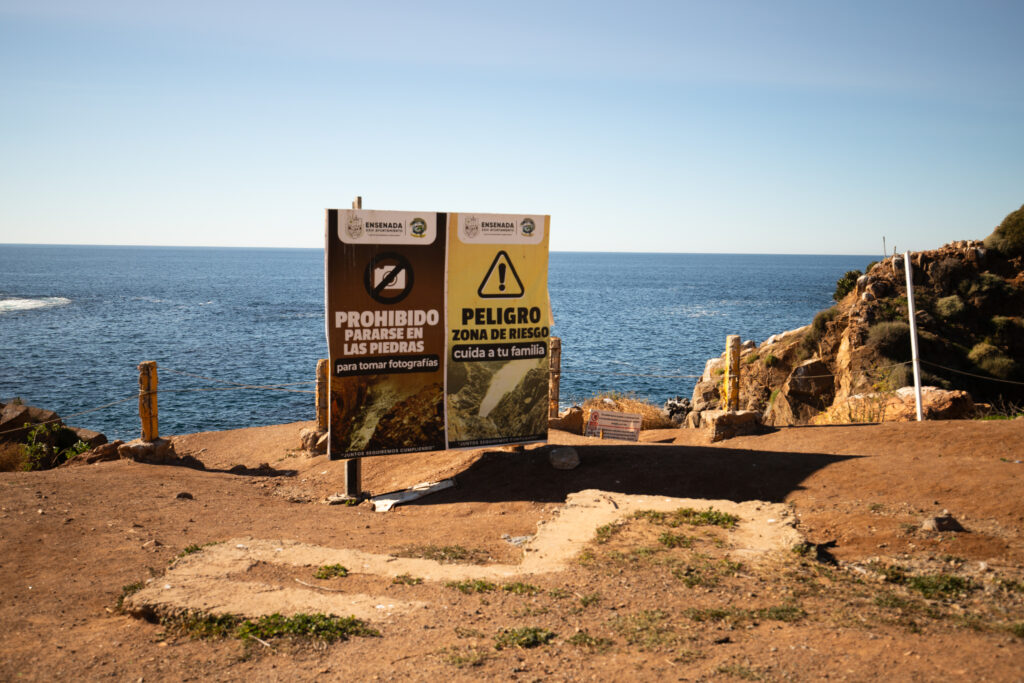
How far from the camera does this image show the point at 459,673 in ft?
20.0

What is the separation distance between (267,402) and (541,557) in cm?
2998

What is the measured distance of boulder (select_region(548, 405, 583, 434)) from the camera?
17391 millimetres

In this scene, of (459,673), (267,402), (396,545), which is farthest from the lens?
(267,402)

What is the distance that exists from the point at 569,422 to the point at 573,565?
29.0 ft

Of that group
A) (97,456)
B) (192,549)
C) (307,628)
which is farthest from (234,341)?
(307,628)

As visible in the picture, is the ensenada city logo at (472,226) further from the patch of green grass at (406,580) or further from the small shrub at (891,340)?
the small shrub at (891,340)

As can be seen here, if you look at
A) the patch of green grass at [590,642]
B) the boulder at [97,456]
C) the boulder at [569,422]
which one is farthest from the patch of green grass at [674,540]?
the boulder at [97,456]

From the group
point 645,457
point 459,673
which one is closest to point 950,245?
point 645,457

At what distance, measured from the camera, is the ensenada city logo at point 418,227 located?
12.7 m

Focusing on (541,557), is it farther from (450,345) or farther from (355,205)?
(355,205)

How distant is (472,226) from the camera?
13.1 metres

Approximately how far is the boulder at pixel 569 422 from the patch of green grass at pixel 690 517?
697cm

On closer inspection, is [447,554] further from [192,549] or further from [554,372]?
[554,372]

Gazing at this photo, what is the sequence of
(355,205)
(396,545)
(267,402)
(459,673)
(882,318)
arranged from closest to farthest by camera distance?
(459,673) < (396,545) < (355,205) < (882,318) < (267,402)
